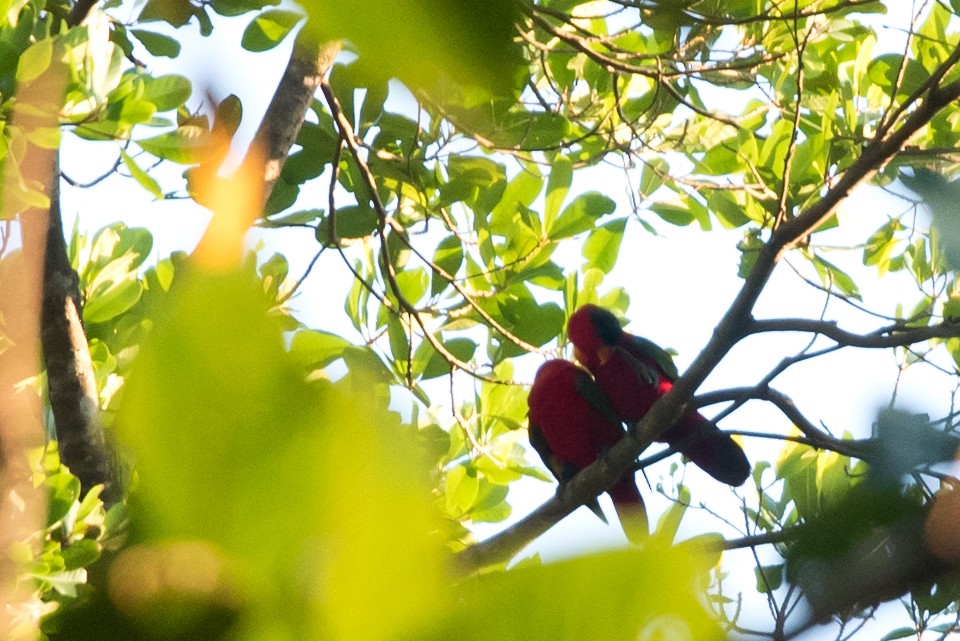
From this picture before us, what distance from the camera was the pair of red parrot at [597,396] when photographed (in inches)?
137

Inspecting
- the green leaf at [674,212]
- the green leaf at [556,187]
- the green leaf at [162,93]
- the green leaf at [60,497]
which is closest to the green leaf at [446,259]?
the green leaf at [556,187]

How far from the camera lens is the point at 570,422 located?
3.55 meters

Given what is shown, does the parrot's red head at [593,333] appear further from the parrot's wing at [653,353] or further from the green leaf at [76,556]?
the green leaf at [76,556]

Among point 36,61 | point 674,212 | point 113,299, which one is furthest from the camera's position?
point 674,212

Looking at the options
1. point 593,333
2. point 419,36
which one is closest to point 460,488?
point 593,333

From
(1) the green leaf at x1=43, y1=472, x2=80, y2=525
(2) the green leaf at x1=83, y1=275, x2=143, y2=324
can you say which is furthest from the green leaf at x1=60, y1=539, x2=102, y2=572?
(2) the green leaf at x1=83, y1=275, x2=143, y2=324

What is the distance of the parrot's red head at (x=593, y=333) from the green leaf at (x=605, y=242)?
0.93 feet

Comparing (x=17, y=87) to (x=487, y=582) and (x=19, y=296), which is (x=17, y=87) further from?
(x=487, y=582)

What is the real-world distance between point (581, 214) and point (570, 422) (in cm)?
103

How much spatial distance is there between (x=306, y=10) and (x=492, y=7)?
1.3 inches

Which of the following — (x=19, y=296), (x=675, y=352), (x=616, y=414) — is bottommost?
(x=616, y=414)

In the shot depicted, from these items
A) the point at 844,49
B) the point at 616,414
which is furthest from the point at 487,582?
the point at 616,414

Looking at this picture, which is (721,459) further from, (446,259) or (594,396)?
(446,259)

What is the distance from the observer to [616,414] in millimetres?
3627
